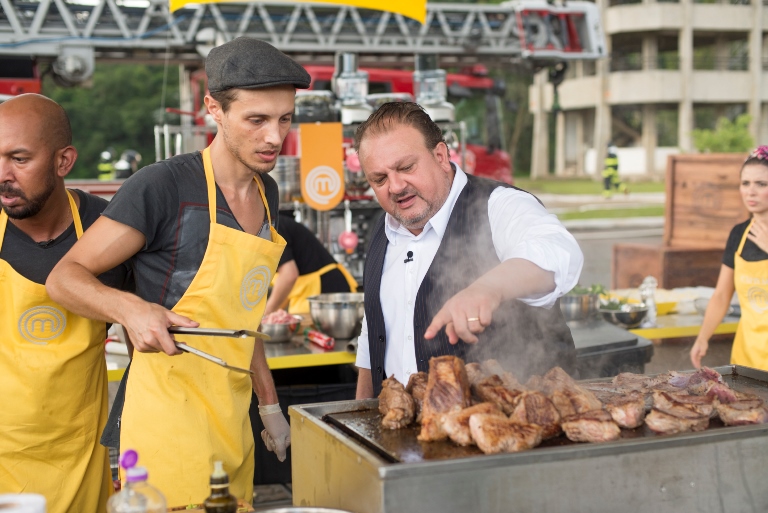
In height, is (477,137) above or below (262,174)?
above

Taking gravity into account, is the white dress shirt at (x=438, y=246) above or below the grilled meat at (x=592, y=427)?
above

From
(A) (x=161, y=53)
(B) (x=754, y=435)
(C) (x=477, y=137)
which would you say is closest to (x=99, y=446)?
(B) (x=754, y=435)

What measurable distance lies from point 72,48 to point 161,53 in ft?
4.29

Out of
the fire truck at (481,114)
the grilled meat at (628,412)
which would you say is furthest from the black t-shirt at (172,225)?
the fire truck at (481,114)

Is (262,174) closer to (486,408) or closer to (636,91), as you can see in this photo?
(486,408)

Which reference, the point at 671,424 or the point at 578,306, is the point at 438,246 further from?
the point at 578,306

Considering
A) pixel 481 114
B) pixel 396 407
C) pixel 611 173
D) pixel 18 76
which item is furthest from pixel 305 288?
pixel 611 173

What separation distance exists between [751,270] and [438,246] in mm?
2571

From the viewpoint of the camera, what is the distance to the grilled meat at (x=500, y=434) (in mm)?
1933

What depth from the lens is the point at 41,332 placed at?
2656mm

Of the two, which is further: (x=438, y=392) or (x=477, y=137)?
(x=477, y=137)

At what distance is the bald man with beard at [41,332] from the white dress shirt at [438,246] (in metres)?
0.91

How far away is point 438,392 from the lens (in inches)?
86.4

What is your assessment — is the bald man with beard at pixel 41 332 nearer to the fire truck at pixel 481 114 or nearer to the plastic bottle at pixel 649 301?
the plastic bottle at pixel 649 301
